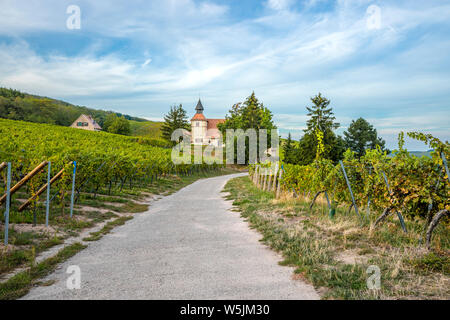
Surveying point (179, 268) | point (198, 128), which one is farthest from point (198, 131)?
point (179, 268)

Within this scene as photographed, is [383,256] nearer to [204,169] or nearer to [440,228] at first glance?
[440,228]

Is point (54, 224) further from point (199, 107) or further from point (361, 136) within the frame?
point (199, 107)

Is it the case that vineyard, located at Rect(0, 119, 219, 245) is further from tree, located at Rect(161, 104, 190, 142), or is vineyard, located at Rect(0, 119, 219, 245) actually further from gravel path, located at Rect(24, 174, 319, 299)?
tree, located at Rect(161, 104, 190, 142)

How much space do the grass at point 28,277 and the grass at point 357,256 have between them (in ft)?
12.8

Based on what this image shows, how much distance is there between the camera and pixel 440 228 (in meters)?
6.04

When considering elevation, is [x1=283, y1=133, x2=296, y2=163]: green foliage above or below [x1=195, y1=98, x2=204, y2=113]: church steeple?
below

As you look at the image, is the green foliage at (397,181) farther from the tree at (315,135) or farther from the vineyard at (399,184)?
the tree at (315,135)

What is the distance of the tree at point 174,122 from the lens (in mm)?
72281

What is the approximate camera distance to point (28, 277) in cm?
416

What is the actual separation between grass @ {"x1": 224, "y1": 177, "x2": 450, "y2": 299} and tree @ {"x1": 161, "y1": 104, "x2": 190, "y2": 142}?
66.8 m

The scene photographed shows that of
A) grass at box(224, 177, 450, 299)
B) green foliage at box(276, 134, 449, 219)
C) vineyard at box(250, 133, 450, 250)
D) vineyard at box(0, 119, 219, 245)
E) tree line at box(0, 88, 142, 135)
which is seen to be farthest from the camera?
tree line at box(0, 88, 142, 135)

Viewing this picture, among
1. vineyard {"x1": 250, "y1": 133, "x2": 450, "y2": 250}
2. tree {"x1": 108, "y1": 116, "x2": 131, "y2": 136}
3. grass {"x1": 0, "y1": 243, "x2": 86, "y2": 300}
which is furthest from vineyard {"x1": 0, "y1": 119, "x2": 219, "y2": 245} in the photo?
tree {"x1": 108, "y1": 116, "x2": 131, "y2": 136}

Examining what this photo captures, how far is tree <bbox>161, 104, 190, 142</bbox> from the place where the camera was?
7228 centimetres

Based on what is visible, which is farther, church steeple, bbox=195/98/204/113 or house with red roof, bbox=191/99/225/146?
church steeple, bbox=195/98/204/113
